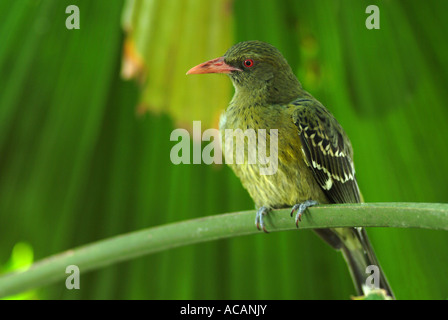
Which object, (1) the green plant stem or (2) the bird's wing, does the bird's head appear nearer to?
(2) the bird's wing

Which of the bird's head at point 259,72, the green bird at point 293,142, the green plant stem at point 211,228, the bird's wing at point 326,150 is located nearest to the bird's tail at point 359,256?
the green bird at point 293,142

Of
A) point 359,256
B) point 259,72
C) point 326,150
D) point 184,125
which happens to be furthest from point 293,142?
point 359,256

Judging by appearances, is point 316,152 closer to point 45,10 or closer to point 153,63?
→ point 153,63

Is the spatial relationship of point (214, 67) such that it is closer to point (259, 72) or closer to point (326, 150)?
point (259, 72)

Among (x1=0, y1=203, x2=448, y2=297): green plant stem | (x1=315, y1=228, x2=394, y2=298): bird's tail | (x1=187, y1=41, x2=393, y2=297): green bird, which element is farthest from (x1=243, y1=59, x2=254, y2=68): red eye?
(x1=315, y1=228, x2=394, y2=298): bird's tail

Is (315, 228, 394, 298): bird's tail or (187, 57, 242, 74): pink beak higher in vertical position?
(187, 57, 242, 74): pink beak

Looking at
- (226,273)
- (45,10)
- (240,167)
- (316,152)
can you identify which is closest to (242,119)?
(240,167)
